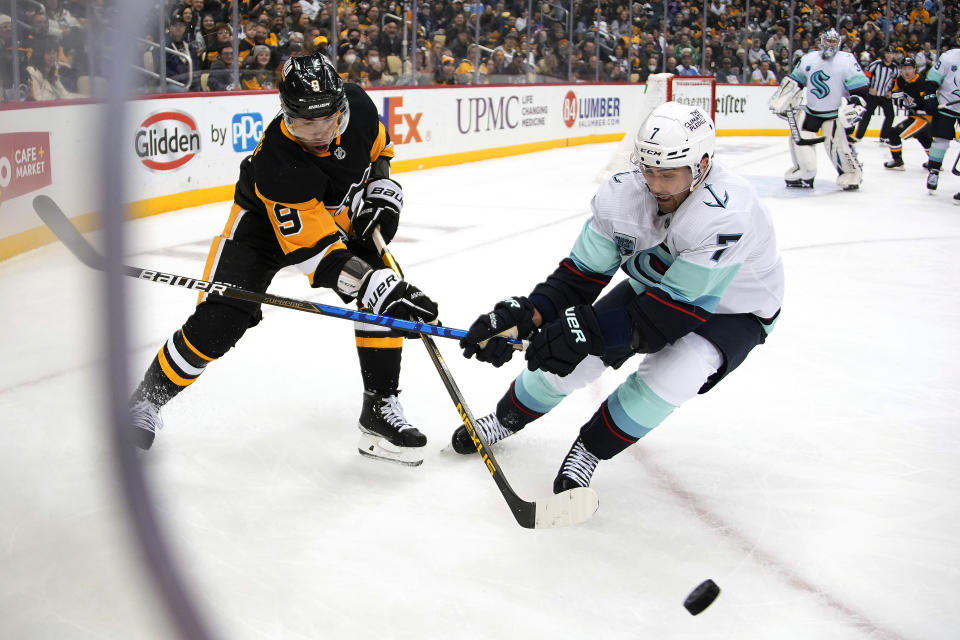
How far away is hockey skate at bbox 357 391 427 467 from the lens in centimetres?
233

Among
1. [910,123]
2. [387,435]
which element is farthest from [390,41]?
[387,435]

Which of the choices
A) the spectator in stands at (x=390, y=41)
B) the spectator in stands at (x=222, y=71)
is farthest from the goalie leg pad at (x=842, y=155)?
the spectator in stands at (x=222, y=71)

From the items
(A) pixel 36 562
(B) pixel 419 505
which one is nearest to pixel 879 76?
(B) pixel 419 505

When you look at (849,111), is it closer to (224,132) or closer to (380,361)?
(224,132)

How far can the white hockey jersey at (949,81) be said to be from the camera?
698 centimetres

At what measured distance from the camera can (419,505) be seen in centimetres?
209

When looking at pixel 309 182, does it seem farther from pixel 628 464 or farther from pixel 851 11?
pixel 851 11

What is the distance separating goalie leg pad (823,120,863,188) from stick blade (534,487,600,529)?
6413mm

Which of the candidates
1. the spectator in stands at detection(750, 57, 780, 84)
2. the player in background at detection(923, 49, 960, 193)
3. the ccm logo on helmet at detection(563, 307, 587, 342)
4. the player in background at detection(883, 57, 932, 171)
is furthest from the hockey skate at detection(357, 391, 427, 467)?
the spectator in stands at detection(750, 57, 780, 84)

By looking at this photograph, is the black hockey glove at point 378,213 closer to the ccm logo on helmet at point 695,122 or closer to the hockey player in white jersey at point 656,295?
the hockey player in white jersey at point 656,295

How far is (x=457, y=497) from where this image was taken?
2.14 m

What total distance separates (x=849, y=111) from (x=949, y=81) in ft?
2.49

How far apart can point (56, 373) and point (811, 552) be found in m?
1.63

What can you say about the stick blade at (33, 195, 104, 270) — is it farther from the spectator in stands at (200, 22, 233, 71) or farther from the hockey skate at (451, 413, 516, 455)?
the spectator in stands at (200, 22, 233, 71)
